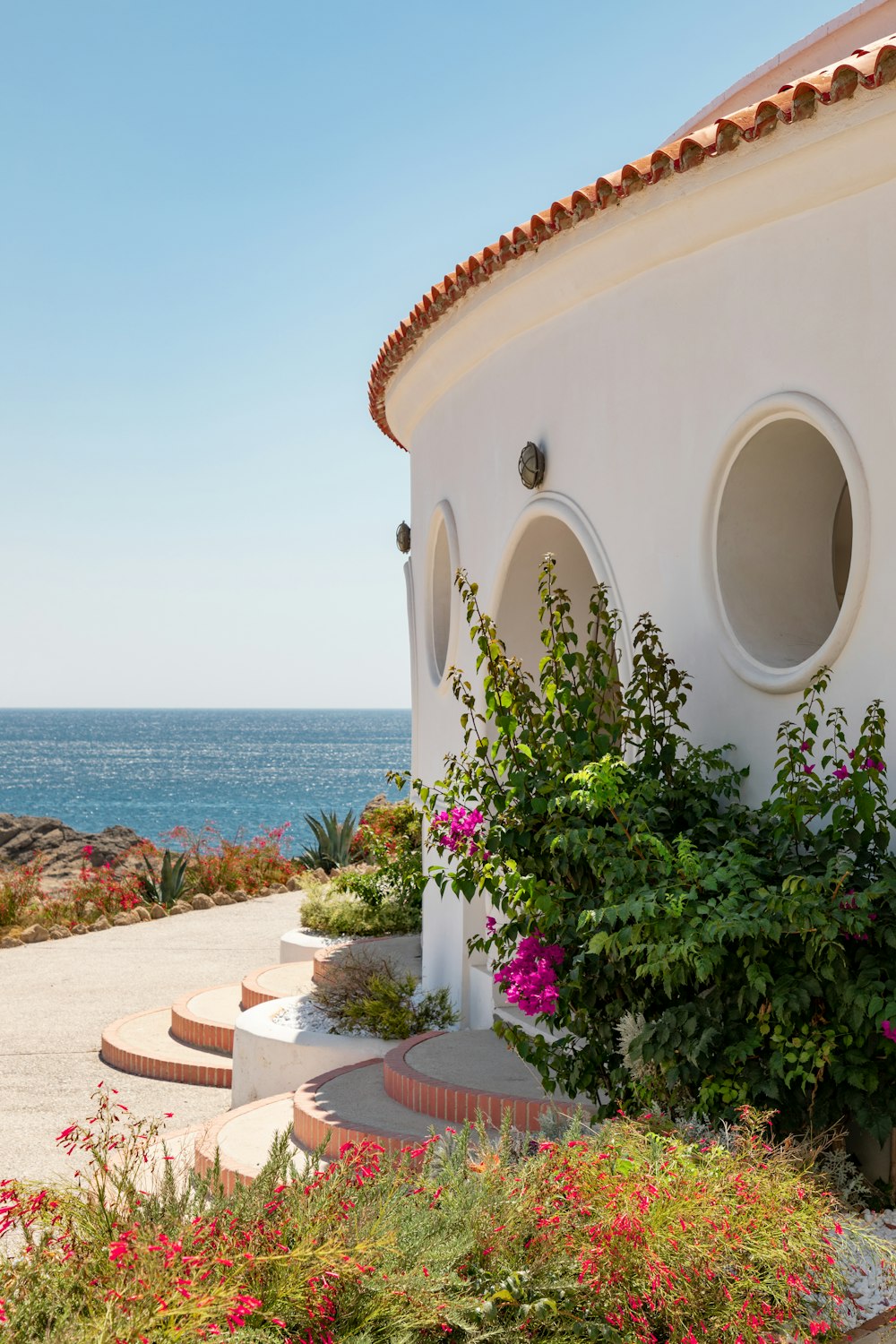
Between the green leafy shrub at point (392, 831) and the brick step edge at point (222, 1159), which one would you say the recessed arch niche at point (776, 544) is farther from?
the green leafy shrub at point (392, 831)

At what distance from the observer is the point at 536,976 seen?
519cm

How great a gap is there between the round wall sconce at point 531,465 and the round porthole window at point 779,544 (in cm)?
184

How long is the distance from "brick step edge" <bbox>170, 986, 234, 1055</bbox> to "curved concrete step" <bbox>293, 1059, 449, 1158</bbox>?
2.77 meters

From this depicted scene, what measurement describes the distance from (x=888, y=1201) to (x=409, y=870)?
7450 mm

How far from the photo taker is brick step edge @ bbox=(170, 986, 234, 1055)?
9.93 metres

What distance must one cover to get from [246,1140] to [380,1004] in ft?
6.22

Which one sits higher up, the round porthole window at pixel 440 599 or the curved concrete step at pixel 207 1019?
the round porthole window at pixel 440 599

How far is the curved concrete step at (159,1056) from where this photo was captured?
9.40m

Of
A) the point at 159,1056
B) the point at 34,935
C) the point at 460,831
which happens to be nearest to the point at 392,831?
the point at 159,1056

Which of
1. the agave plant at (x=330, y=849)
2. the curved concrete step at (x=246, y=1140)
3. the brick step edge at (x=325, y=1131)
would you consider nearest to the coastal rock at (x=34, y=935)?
the agave plant at (x=330, y=849)

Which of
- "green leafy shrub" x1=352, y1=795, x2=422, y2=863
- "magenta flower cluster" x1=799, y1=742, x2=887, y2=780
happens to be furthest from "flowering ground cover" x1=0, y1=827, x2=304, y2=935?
"magenta flower cluster" x1=799, y1=742, x2=887, y2=780

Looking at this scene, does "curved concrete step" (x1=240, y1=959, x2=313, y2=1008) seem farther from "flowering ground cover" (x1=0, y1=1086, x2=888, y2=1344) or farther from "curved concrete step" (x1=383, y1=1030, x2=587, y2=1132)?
→ "flowering ground cover" (x1=0, y1=1086, x2=888, y2=1344)

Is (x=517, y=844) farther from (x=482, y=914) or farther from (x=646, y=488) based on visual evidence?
(x=482, y=914)

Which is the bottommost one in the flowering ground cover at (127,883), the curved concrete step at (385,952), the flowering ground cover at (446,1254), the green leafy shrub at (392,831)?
the flowering ground cover at (127,883)
